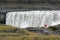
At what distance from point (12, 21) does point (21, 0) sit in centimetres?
419

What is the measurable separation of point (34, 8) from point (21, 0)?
1.58 meters

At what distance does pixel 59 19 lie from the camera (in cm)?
1648

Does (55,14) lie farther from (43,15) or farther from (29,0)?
(29,0)

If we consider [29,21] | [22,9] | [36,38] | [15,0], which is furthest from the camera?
[15,0]

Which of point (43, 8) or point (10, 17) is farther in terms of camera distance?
point (43, 8)

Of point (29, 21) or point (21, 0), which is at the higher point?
point (21, 0)

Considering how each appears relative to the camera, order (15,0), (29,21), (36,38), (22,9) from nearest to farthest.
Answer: (36,38) < (29,21) < (22,9) < (15,0)

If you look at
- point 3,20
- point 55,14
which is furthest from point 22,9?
point 55,14

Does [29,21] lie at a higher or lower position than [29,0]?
lower

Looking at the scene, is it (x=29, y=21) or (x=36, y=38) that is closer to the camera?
(x=36, y=38)

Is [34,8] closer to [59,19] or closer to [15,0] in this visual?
[15,0]

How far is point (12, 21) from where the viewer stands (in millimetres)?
16547

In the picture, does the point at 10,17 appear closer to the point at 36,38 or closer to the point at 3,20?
the point at 3,20

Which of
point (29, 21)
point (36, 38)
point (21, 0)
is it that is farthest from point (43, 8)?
point (36, 38)
